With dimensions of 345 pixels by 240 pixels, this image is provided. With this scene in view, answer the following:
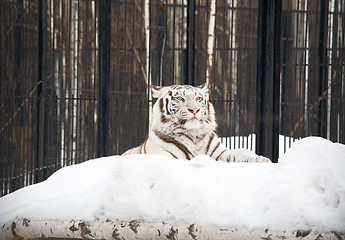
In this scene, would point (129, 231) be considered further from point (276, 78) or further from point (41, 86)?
point (41, 86)

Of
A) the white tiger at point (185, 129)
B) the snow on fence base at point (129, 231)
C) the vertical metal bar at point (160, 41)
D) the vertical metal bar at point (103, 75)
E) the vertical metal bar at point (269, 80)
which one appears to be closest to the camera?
the snow on fence base at point (129, 231)

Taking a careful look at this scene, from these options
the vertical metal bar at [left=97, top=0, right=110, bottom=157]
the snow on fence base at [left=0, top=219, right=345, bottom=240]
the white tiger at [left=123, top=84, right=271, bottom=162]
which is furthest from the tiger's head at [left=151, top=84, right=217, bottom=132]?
the snow on fence base at [left=0, top=219, right=345, bottom=240]

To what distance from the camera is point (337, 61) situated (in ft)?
19.0

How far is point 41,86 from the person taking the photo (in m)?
5.62

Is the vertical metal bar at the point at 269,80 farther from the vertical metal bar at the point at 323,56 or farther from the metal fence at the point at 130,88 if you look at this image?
the vertical metal bar at the point at 323,56

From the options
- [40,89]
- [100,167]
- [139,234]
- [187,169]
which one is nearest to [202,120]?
[100,167]

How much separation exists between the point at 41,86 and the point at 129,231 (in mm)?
3730

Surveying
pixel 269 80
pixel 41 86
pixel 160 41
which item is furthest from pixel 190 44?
pixel 41 86

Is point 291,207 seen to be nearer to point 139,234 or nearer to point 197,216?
point 197,216

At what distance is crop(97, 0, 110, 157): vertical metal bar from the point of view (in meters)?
5.37

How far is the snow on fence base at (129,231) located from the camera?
2.04 meters

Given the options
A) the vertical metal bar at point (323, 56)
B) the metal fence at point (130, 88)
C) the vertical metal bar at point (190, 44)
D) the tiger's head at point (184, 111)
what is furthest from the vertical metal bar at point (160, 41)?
the tiger's head at point (184, 111)

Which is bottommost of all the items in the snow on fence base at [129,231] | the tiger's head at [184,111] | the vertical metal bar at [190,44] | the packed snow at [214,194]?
the snow on fence base at [129,231]

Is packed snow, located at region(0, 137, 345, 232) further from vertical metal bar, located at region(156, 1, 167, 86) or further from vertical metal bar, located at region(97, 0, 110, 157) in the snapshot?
vertical metal bar, located at region(156, 1, 167, 86)
